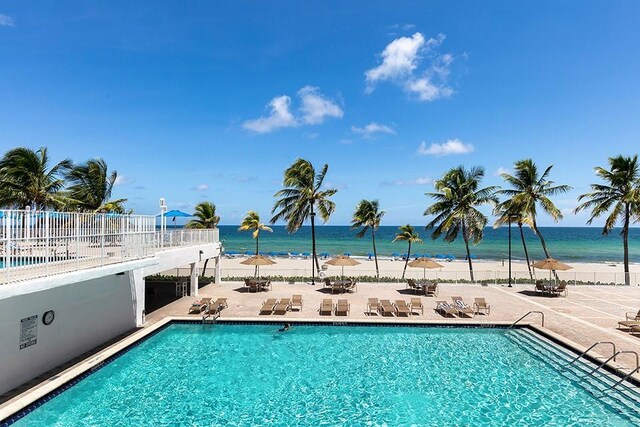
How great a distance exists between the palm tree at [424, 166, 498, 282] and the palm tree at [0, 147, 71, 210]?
23.8 meters

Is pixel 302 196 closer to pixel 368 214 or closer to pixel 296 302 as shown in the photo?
pixel 368 214

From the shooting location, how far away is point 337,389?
9.52 metres

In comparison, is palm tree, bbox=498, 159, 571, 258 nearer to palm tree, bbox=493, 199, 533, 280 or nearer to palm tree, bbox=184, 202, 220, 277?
palm tree, bbox=493, 199, 533, 280

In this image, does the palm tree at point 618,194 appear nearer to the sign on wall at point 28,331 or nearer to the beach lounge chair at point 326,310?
the beach lounge chair at point 326,310

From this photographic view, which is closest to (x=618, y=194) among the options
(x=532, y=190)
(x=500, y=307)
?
(x=532, y=190)

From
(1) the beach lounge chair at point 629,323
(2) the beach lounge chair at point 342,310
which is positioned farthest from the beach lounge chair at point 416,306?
(1) the beach lounge chair at point 629,323

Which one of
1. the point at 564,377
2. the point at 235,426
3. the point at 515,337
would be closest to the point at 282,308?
the point at 235,426

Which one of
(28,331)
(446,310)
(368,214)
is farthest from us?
(368,214)

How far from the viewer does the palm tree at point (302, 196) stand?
24766 millimetres

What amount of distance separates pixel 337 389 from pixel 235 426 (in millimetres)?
2877

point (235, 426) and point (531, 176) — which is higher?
point (531, 176)

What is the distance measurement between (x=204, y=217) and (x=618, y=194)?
98.2ft

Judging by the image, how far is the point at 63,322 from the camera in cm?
1008

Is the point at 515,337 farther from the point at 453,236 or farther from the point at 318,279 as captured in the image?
the point at 453,236
